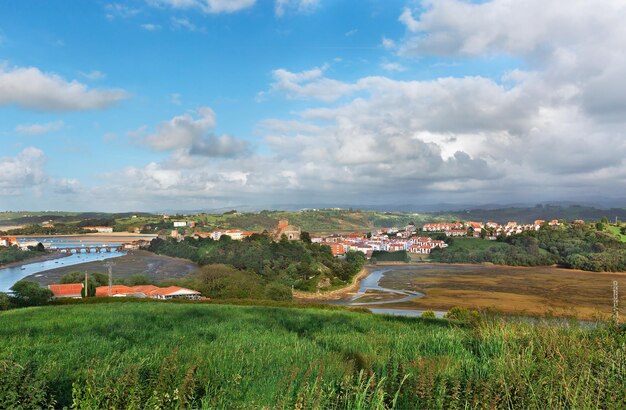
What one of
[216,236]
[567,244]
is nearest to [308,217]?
[216,236]

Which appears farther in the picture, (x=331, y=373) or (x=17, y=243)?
(x=17, y=243)

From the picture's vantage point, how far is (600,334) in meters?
6.41

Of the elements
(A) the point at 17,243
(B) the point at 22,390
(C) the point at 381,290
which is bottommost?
(C) the point at 381,290

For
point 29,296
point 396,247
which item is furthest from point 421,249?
point 29,296

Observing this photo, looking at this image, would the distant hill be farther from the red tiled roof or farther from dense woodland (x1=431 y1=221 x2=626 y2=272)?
the red tiled roof

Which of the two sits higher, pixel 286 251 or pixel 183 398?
pixel 183 398

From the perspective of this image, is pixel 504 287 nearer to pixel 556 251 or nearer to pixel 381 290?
pixel 381 290

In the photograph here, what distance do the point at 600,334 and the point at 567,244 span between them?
329ft

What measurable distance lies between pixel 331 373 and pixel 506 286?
64.4 metres

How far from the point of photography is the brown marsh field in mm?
46938

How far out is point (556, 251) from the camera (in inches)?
3615

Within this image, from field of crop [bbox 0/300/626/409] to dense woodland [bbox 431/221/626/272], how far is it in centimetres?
8896

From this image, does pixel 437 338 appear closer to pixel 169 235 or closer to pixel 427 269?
pixel 427 269

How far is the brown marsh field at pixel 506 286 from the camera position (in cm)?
4694
